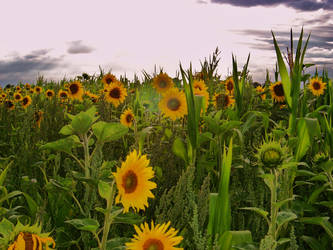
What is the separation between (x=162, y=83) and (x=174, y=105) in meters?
0.75

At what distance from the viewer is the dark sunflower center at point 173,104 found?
282 cm

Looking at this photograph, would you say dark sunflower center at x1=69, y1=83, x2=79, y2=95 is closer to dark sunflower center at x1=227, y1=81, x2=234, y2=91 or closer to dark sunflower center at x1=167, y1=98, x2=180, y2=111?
dark sunflower center at x1=227, y1=81, x2=234, y2=91

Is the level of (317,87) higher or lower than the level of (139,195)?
higher

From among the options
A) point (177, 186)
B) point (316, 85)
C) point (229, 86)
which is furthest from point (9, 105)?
point (177, 186)

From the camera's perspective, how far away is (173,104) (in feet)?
9.25

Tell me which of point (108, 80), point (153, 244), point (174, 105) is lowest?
point (153, 244)

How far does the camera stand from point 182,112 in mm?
2795

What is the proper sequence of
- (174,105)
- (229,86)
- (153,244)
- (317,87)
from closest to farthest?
(153,244), (174,105), (229,86), (317,87)

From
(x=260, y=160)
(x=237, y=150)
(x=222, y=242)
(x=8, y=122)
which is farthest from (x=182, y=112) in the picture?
(x=8, y=122)

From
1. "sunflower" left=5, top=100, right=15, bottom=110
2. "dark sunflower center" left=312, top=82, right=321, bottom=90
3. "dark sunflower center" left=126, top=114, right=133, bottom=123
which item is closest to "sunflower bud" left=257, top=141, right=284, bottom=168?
"dark sunflower center" left=126, top=114, right=133, bottom=123

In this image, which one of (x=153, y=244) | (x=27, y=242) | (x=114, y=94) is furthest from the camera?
(x=114, y=94)

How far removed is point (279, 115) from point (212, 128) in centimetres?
115

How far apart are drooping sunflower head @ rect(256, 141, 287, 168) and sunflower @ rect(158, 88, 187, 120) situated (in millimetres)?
1327

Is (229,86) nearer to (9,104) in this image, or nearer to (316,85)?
(316,85)
